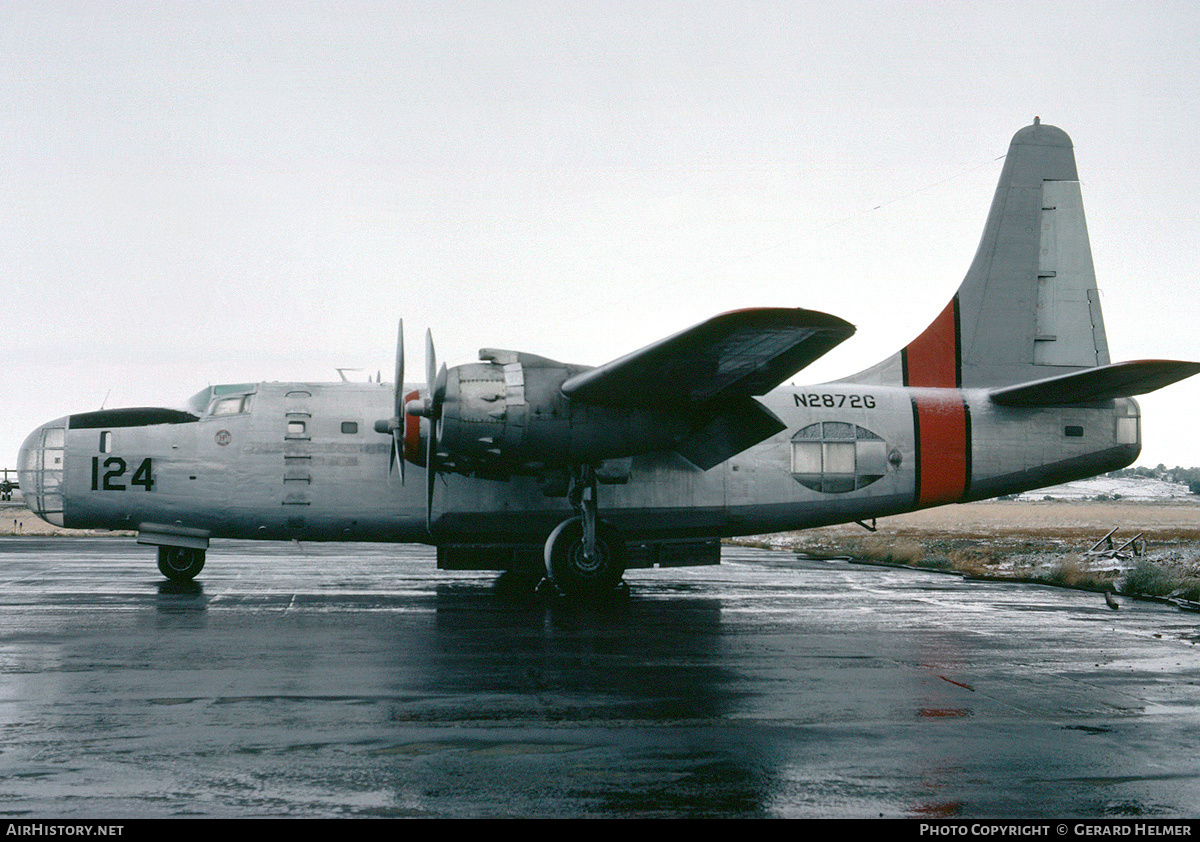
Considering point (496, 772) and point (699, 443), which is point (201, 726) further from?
point (699, 443)

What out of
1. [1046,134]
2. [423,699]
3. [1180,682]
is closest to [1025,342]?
[1046,134]

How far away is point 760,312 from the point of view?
1128 centimetres

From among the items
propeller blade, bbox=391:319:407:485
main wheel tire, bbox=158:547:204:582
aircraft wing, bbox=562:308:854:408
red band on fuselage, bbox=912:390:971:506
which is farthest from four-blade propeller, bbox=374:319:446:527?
red band on fuselage, bbox=912:390:971:506

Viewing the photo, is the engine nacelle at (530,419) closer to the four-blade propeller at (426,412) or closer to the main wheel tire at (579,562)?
the four-blade propeller at (426,412)

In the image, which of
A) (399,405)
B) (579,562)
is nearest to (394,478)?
(399,405)

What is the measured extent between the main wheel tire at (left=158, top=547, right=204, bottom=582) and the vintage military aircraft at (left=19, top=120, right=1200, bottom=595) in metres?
0.04

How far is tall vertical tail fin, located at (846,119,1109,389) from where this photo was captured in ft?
58.8

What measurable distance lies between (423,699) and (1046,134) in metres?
17.0

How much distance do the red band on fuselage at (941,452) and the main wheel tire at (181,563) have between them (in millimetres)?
12570

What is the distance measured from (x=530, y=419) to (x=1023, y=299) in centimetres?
1043

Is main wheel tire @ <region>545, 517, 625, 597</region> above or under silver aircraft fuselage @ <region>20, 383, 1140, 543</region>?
under

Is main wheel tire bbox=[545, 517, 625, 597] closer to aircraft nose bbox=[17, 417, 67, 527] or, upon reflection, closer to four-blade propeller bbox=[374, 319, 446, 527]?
four-blade propeller bbox=[374, 319, 446, 527]

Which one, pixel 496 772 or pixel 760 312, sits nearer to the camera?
pixel 496 772

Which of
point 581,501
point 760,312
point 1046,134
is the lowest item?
point 581,501
